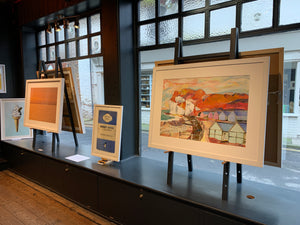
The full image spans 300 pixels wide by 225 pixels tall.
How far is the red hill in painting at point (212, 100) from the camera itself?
62.2 inches

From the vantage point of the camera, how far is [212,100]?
5.61ft

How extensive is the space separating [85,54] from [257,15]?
2.36m

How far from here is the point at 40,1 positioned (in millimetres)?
3436

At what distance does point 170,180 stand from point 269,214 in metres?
0.79

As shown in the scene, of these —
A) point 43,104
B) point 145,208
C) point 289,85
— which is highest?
point 289,85

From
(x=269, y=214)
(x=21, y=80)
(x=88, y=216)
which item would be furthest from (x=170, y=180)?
(x=21, y=80)

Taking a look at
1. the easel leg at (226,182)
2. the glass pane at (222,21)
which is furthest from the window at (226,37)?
the easel leg at (226,182)

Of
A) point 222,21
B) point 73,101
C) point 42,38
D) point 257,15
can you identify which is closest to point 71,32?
point 42,38

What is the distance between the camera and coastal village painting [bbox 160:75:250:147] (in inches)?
62.1

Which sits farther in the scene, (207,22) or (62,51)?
→ (62,51)

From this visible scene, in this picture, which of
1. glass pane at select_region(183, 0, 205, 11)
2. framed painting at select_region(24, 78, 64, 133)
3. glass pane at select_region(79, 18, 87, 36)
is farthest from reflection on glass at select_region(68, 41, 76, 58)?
glass pane at select_region(183, 0, 205, 11)

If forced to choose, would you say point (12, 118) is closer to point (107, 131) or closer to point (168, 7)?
point (107, 131)

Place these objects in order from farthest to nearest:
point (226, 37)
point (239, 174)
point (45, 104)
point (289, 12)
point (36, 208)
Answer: point (45, 104) → point (36, 208) → point (226, 37) → point (239, 174) → point (289, 12)

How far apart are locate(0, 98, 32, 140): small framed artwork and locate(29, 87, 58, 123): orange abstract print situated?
790 millimetres
